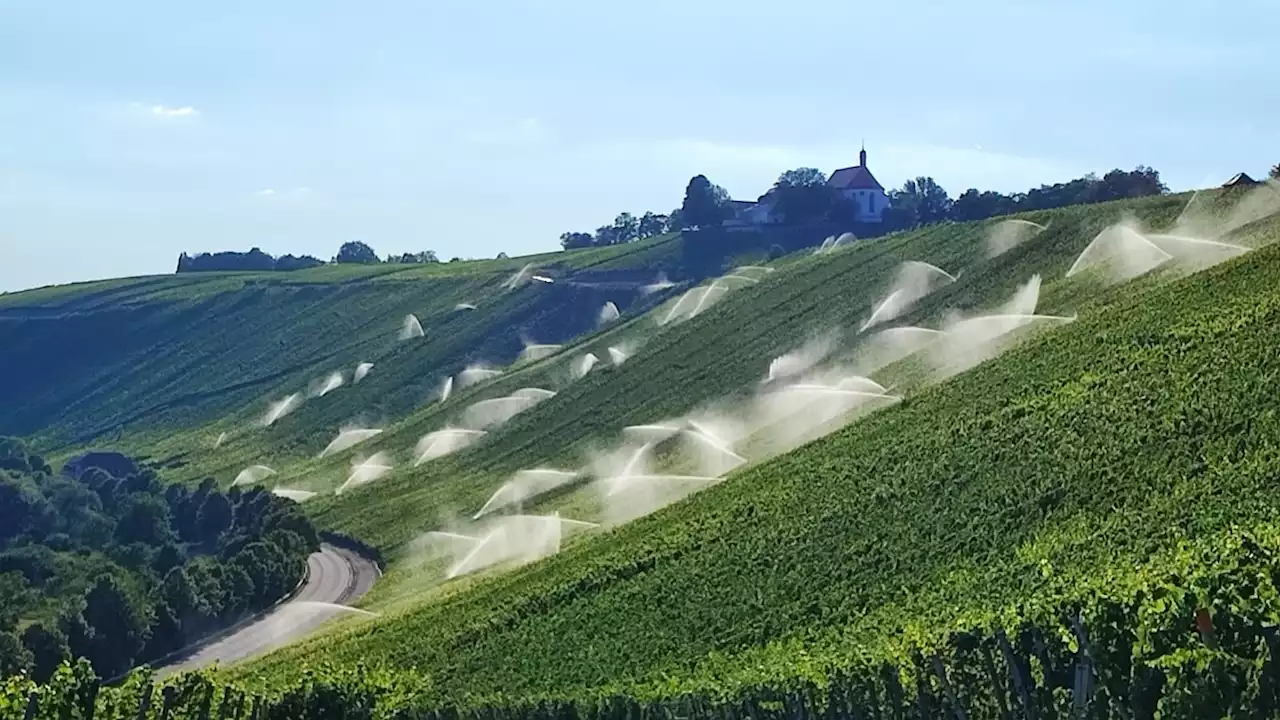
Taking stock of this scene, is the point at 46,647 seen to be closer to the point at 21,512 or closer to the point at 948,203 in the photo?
the point at 21,512

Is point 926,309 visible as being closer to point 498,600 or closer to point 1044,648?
point 498,600

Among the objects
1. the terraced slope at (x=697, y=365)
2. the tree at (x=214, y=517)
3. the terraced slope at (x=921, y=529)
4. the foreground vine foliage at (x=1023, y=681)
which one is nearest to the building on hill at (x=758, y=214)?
the terraced slope at (x=697, y=365)

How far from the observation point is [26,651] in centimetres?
6238

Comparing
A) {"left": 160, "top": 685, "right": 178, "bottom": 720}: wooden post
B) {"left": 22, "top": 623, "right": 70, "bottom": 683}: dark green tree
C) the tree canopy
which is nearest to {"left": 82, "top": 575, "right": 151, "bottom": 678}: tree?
{"left": 22, "top": 623, "right": 70, "bottom": 683}: dark green tree

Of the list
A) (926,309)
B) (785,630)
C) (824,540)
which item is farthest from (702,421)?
(785,630)

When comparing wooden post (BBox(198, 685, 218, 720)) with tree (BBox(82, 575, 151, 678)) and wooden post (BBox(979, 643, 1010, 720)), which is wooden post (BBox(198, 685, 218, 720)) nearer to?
wooden post (BBox(979, 643, 1010, 720))

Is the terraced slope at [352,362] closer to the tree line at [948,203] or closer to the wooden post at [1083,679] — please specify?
the tree line at [948,203]

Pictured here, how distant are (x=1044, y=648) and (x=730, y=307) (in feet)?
344

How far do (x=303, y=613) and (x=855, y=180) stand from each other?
132m

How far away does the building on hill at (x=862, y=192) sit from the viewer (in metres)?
187

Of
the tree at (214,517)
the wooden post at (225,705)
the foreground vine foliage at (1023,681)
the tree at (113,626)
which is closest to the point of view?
the foreground vine foliage at (1023,681)

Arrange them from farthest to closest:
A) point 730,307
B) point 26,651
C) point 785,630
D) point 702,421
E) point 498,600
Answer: point 730,307
point 702,421
point 26,651
point 498,600
point 785,630

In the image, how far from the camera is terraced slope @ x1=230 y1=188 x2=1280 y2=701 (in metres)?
35.4

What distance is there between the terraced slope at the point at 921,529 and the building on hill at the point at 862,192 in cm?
11853
